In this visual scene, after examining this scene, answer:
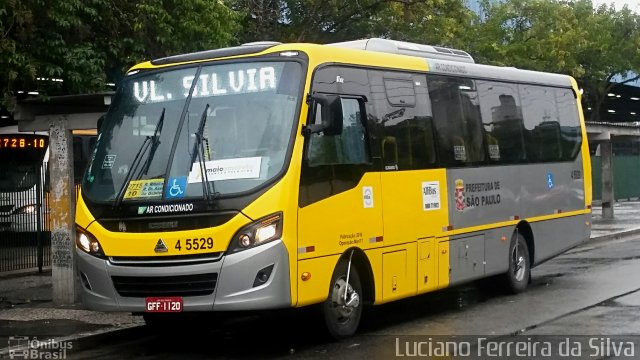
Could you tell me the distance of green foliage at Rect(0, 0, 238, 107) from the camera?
14.2 metres

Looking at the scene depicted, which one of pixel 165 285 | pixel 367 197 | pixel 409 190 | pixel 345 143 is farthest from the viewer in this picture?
pixel 409 190

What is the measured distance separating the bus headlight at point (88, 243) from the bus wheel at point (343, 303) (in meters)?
2.37

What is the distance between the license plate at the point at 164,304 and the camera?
8.38m

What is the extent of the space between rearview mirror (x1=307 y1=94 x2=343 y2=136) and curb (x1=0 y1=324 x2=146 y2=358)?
133 inches

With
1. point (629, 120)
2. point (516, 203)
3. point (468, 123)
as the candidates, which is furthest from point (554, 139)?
point (629, 120)

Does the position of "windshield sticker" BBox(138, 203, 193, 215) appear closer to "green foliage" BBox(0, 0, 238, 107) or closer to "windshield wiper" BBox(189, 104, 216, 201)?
"windshield wiper" BBox(189, 104, 216, 201)

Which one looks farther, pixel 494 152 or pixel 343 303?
pixel 494 152

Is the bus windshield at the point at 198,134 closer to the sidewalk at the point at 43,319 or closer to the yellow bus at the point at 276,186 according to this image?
the yellow bus at the point at 276,186

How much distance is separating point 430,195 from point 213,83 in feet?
10.6

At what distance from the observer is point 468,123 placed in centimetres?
1196

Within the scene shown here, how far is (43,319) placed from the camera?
10969 mm

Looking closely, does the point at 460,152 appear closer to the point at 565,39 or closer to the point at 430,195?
the point at 430,195

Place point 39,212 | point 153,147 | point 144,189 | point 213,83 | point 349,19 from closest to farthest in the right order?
point 144,189
point 153,147
point 213,83
point 39,212
point 349,19

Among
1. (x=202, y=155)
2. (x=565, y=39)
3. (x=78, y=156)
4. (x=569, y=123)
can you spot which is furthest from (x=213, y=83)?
(x=565, y=39)
